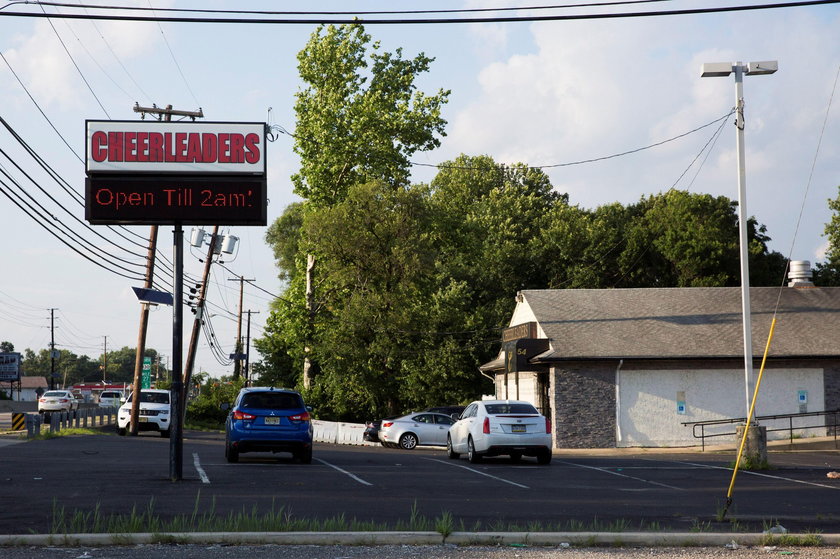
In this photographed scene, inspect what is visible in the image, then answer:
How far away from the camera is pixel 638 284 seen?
63.7 metres

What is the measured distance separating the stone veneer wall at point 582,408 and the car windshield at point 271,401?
15042mm

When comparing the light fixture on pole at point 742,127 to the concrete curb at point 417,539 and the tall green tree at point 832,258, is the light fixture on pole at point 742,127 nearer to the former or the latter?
the concrete curb at point 417,539

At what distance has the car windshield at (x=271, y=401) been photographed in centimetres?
2298

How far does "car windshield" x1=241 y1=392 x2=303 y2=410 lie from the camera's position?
22984 mm

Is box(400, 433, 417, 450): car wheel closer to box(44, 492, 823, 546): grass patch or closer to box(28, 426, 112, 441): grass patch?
box(28, 426, 112, 441): grass patch

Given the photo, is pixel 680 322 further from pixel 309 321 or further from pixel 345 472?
pixel 345 472

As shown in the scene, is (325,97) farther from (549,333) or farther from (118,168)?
(118,168)

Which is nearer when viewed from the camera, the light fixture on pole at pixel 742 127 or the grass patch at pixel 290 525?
the grass patch at pixel 290 525

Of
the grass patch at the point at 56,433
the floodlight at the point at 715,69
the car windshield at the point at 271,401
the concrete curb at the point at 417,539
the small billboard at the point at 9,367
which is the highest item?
the floodlight at the point at 715,69

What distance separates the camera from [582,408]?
36125 mm

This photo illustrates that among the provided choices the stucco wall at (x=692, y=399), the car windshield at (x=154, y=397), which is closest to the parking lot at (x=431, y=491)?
the stucco wall at (x=692, y=399)

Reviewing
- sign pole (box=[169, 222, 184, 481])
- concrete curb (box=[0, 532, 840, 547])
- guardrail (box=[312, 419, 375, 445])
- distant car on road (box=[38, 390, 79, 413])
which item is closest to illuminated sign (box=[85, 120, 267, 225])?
sign pole (box=[169, 222, 184, 481])

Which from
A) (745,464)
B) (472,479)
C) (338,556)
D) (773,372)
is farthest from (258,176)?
(773,372)

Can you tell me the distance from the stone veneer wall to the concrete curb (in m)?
25.5
